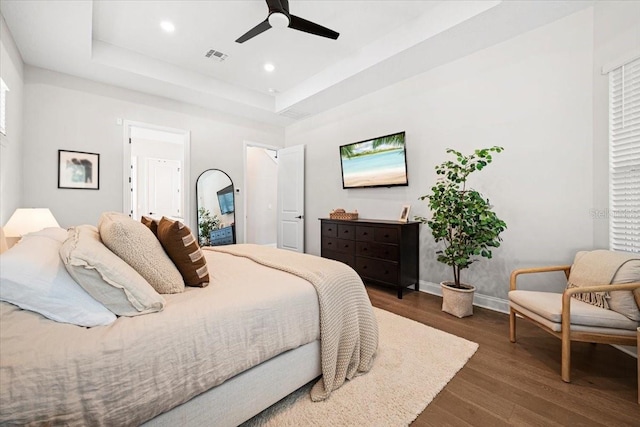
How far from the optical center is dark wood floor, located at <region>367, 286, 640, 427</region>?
141 centimetres

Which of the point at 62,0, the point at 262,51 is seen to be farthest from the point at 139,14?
the point at 262,51

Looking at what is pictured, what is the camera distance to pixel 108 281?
3.51 feet

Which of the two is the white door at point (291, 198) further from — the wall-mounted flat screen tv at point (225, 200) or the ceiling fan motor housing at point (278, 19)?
the ceiling fan motor housing at point (278, 19)

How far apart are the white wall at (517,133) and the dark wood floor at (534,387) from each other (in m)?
0.82

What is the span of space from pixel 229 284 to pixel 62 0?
275cm

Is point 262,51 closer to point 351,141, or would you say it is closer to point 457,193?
point 351,141

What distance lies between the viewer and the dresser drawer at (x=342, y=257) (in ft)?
12.3

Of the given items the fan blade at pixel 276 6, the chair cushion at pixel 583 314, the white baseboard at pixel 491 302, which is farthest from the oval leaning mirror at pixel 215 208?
the chair cushion at pixel 583 314

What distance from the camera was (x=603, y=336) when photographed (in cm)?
167

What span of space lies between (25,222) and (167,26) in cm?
238

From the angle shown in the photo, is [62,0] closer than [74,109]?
Yes

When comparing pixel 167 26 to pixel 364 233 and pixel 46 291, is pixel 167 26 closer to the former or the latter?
pixel 46 291

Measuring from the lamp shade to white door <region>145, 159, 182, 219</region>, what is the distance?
3.62 meters

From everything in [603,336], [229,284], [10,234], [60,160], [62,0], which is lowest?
[603,336]
